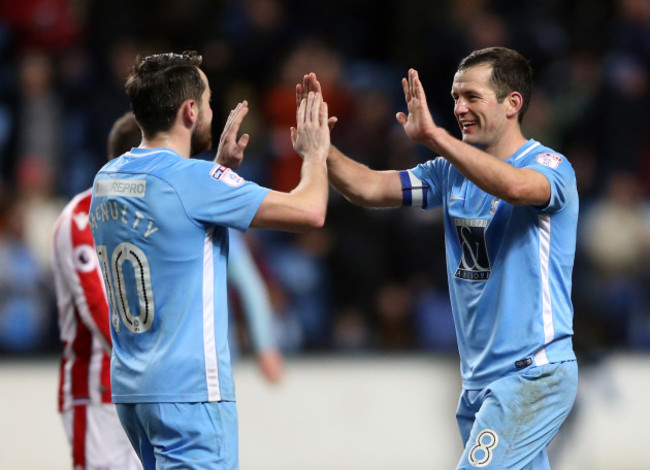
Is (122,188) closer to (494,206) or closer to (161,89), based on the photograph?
(161,89)

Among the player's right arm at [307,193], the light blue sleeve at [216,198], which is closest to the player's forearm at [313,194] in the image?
the player's right arm at [307,193]

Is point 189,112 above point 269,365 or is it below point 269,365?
above

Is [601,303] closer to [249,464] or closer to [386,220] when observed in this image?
[386,220]

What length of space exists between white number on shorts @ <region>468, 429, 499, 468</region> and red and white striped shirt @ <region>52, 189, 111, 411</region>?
72.2 inches

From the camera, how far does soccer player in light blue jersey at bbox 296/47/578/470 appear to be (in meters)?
4.66

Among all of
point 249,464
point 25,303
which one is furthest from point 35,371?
point 249,464

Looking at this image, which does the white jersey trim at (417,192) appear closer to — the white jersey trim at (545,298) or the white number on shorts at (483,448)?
the white jersey trim at (545,298)

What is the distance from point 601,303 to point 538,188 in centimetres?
540

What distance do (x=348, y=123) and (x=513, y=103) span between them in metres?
6.19

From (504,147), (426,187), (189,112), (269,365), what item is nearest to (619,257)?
(269,365)

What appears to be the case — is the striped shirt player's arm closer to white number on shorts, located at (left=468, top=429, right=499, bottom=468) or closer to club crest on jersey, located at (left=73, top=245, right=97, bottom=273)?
club crest on jersey, located at (left=73, top=245, right=97, bottom=273)

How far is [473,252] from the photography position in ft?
16.3

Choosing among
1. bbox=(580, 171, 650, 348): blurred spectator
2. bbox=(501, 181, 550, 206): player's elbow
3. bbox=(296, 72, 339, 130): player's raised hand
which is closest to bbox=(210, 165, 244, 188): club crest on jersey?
bbox=(296, 72, 339, 130): player's raised hand

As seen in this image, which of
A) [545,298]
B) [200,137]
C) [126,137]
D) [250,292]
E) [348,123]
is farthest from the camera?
[348,123]
